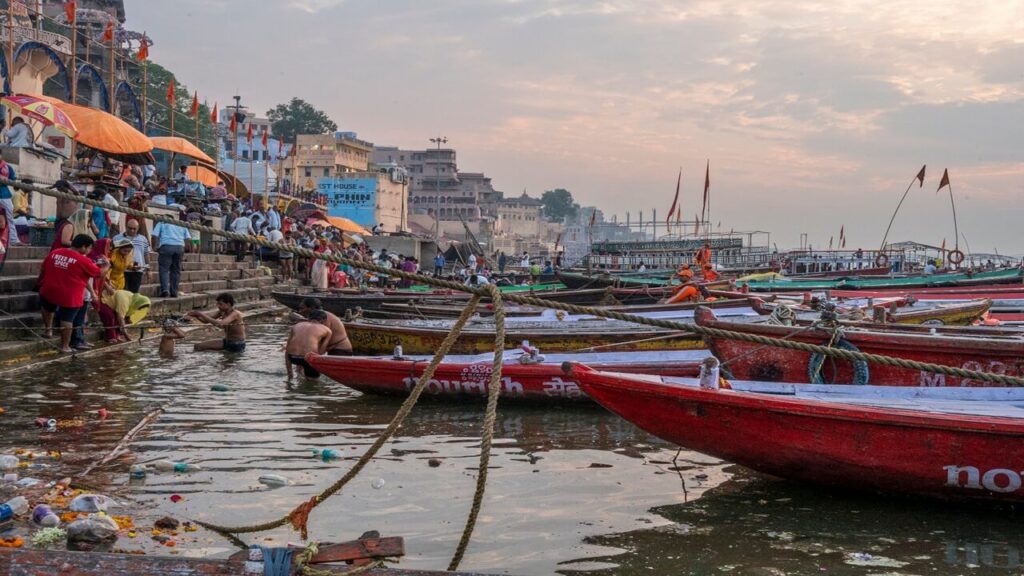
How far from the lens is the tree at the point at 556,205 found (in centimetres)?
14225

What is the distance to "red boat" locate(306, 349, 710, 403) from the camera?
28.3ft

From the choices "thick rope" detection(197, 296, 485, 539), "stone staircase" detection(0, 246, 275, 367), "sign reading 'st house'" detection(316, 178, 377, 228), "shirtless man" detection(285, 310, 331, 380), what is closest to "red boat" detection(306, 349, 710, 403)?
"shirtless man" detection(285, 310, 331, 380)

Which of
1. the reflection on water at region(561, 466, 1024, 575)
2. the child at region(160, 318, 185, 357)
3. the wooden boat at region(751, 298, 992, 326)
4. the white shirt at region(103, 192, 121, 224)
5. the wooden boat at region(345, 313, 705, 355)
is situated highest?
the white shirt at region(103, 192, 121, 224)

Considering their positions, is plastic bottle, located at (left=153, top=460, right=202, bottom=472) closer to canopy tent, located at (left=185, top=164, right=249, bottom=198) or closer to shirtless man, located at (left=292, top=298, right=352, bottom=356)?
shirtless man, located at (left=292, top=298, right=352, bottom=356)

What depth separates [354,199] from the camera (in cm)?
5838

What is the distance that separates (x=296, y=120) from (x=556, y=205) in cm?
6846

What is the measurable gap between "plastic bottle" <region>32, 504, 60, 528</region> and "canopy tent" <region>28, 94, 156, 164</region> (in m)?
11.8

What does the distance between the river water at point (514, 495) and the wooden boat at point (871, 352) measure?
103cm

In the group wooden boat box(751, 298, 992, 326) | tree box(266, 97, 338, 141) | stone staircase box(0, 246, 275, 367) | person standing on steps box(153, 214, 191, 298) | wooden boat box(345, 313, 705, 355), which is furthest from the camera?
tree box(266, 97, 338, 141)

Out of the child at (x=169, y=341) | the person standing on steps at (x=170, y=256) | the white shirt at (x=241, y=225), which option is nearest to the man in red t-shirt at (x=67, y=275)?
the child at (x=169, y=341)

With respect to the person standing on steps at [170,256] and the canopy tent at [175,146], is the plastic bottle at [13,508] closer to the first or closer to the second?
the person standing on steps at [170,256]

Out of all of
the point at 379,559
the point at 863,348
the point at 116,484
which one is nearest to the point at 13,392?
the point at 116,484

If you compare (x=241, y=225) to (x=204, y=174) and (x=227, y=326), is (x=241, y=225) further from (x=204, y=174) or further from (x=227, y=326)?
(x=227, y=326)

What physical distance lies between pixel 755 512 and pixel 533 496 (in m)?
1.38
